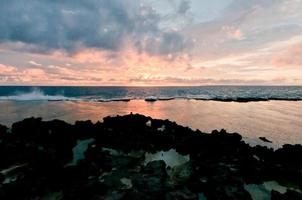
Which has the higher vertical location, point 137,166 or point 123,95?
point 137,166

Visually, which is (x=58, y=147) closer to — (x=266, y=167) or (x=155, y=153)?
(x=155, y=153)

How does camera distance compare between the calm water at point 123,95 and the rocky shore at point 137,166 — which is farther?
the calm water at point 123,95

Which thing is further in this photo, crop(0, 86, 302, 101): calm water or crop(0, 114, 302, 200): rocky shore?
crop(0, 86, 302, 101): calm water

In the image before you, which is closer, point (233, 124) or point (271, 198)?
point (271, 198)

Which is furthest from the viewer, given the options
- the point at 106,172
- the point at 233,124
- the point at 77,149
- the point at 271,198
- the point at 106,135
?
the point at 233,124

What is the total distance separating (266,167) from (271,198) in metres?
2.72

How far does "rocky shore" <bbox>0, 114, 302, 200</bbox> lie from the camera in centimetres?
968

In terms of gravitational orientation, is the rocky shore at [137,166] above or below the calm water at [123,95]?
above

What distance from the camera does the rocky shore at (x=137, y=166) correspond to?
9.68 meters

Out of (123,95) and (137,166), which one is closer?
(137,166)

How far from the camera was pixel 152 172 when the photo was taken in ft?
36.8

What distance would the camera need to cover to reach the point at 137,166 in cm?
1238

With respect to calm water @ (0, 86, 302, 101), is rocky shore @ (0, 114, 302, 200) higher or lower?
higher

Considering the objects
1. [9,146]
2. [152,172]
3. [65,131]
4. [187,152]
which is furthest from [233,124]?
[9,146]
